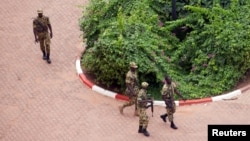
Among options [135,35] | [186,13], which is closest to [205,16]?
[186,13]

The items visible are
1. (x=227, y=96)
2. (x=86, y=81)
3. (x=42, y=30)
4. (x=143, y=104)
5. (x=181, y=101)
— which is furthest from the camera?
(x=42, y=30)

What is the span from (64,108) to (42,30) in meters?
2.22

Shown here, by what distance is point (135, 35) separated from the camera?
604 inches

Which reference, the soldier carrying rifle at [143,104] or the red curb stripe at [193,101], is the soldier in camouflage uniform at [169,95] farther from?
the red curb stripe at [193,101]

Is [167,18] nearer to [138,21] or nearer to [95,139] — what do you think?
[138,21]

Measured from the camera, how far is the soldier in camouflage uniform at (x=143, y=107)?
13.4 meters

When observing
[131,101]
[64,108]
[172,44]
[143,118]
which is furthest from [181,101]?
[64,108]

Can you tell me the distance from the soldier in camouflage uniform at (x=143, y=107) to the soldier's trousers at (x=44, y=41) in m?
3.71

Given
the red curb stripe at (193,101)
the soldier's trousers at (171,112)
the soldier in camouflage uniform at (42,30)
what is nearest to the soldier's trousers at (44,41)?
the soldier in camouflage uniform at (42,30)

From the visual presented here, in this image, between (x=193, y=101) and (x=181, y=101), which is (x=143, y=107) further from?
(x=193, y=101)

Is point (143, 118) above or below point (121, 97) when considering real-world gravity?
above

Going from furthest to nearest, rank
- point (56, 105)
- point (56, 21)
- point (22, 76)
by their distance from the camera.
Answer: point (56, 21), point (22, 76), point (56, 105)

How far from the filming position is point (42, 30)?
16078mm

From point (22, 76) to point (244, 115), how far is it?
5476 mm
